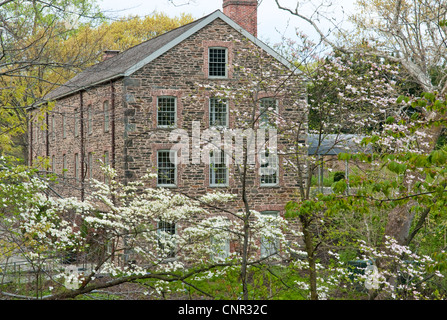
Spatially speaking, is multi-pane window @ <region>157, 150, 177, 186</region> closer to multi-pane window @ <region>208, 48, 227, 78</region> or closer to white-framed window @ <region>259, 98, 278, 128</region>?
multi-pane window @ <region>208, 48, 227, 78</region>

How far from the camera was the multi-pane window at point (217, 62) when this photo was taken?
81.3 ft

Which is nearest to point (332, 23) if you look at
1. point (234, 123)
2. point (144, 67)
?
point (234, 123)

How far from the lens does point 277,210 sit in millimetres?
25281

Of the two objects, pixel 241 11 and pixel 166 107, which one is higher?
pixel 241 11

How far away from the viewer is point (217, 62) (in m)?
24.7

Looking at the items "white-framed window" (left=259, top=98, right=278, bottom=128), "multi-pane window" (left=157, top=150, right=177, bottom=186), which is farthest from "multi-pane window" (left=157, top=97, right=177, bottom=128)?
"white-framed window" (left=259, top=98, right=278, bottom=128)

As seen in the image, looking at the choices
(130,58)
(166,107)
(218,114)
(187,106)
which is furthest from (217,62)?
(130,58)

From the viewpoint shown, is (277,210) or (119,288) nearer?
(119,288)

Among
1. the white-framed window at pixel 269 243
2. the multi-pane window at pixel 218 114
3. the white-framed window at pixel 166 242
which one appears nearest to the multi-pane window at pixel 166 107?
the multi-pane window at pixel 218 114

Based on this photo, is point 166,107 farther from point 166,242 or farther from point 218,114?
point 166,242

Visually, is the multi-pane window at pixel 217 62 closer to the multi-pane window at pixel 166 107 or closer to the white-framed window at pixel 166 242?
the multi-pane window at pixel 166 107
